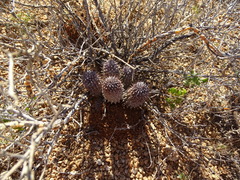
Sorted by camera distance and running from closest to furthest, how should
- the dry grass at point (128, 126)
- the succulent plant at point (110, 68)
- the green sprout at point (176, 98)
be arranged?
the dry grass at point (128, 126) → the succulent plant at point (110, 68) → the green sprout at point (176, 98)

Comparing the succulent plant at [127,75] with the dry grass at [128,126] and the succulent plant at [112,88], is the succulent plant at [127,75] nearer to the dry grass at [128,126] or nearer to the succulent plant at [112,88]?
the dry grass at [128,126]

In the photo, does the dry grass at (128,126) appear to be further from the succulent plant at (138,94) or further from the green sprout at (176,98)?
the succulent plant at (138,94)

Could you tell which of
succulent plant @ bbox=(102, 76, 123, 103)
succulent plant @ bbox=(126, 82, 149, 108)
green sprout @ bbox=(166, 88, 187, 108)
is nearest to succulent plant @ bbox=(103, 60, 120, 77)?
Result: succulent plant @ bbox=(102, 76, 123, 103)

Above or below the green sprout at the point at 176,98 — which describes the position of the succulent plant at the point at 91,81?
above

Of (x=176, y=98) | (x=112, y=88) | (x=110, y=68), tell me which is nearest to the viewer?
(x=112, y=88)

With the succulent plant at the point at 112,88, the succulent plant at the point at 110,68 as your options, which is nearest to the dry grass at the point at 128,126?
the succulent plant at the point at 110,68

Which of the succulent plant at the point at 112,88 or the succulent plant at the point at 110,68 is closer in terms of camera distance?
the succulent plant at the point at 112,88

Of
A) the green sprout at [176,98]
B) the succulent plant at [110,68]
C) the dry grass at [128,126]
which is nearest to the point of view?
the dry grass at [128,126]

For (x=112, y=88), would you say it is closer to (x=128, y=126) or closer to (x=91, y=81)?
(x=91, y=81)

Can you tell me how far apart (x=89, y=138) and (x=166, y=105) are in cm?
88

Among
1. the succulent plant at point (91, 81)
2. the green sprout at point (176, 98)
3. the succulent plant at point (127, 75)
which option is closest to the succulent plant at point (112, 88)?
the succulent plant at point (91, 81)

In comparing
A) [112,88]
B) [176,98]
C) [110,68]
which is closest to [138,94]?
[112,88]

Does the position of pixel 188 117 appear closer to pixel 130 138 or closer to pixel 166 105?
pixel 166 105

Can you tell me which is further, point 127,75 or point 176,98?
point 176,98
